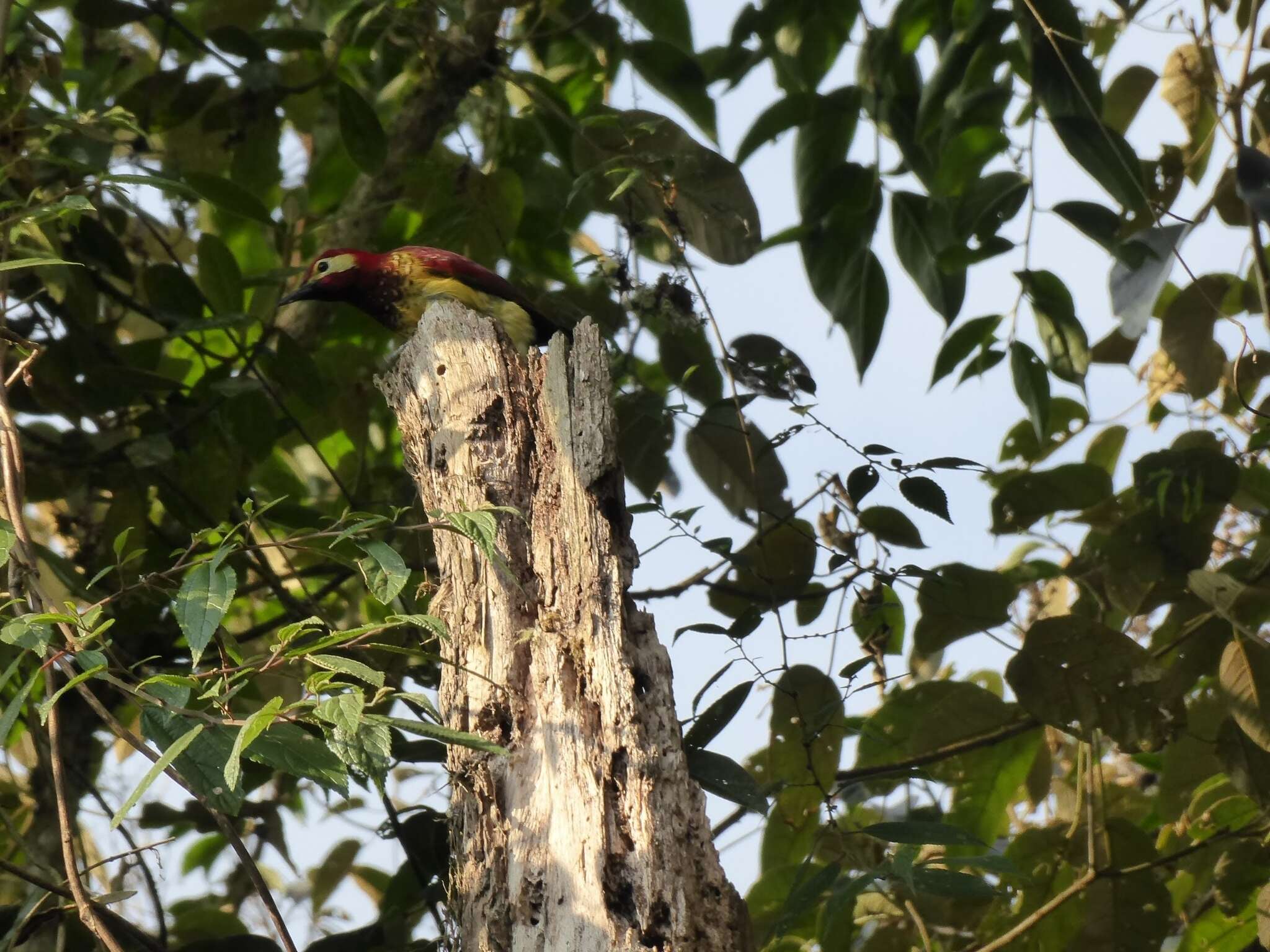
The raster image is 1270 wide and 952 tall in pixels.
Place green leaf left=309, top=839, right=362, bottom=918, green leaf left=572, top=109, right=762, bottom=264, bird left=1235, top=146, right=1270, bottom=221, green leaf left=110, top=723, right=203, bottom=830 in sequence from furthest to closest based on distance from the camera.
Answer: green leaf left=309, top=839, right=362, bottom=918 → green leaf left=572, top=109, right=762, bottom=264 → bird left=1235, top=146, right=1270, bottom=221 → green leaf left=110, top=723, right=203, bottom=830

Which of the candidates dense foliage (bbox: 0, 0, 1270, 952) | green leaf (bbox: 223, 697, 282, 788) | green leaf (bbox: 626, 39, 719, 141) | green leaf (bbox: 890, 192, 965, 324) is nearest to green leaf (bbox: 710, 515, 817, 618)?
dense foliage (bbox: 0, 0, 1270, 952)

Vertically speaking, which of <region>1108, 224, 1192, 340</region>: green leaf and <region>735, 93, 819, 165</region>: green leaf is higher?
<region>735, 93, 819, 165</region>: green leaf

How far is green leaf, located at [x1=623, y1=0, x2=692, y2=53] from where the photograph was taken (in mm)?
4027

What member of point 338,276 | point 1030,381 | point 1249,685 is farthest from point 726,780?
point 338,276

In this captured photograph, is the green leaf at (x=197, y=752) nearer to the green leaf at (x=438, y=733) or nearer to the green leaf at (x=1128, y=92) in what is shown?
the green leaf at (x=438, y=733)

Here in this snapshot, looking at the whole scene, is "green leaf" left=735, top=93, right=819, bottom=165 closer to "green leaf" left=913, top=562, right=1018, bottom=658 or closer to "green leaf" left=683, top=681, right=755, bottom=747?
"green leaf" left=913, top=562, right=1018, bottom=658

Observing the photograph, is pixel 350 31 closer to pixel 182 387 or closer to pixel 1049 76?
pixel 182 387

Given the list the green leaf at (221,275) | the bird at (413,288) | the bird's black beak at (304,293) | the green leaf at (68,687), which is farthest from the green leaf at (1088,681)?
the bird's black beak at (304,293)

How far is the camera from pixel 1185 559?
344 cm

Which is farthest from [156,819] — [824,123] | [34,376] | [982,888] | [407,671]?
[824,123]

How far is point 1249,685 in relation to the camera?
2893 millimetres

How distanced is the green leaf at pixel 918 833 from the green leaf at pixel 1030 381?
149 cm

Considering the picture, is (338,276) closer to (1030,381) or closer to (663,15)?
(663,15)

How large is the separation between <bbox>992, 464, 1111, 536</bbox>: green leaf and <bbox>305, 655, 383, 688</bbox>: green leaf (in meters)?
2.34
